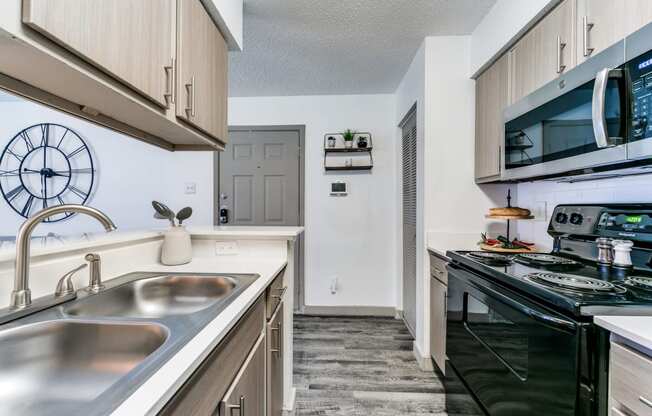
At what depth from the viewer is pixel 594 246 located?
136 centimetres

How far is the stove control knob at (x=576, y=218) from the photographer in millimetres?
1467

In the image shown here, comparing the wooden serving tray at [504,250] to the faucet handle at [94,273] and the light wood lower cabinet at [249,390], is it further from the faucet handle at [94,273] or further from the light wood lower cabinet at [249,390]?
the faucet handle at [94,273]

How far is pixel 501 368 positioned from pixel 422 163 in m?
1.48

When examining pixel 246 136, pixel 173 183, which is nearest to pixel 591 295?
pixel 246 136

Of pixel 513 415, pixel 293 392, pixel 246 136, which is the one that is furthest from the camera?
pixel 246 136

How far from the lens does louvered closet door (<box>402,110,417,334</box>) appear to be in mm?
2631

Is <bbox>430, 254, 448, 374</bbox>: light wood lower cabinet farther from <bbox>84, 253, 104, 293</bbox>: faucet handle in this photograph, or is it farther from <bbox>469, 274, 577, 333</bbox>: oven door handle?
<bbox>84, 253, 104, 293</bbox>: faucet handle

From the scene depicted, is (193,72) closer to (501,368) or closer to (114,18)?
(114,18)

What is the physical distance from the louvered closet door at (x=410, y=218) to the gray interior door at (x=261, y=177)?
1.16m

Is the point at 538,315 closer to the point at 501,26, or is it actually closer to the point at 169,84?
the point at 169,84

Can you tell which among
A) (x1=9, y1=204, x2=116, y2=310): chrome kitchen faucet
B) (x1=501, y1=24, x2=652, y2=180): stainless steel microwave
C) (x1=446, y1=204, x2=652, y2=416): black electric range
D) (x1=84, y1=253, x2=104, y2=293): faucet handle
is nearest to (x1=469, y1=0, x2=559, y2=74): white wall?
(x1=501, y1=24, x2=652, y2=180): stainless steel microwave

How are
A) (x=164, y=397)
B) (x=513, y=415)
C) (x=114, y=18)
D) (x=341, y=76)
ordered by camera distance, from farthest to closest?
(x=341, y=76) → (x=513, y=415) → (x=114, y=18) → (x=164, y=397)

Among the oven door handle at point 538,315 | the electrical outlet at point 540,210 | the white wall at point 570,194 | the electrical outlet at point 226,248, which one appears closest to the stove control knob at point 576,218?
the white wall at point 570,194

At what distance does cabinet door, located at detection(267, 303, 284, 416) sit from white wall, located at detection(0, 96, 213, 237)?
2266mm
